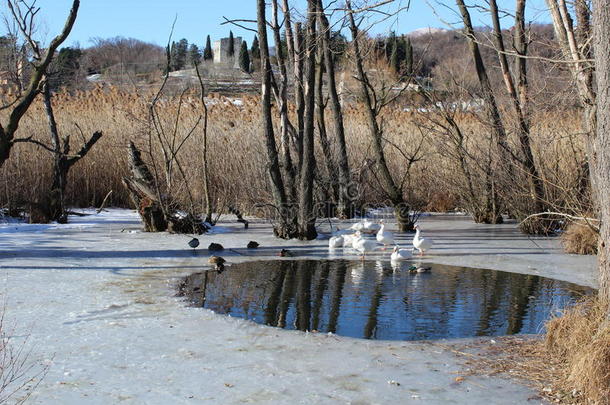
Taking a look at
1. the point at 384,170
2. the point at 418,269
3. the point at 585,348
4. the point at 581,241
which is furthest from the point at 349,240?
the point at 585,348

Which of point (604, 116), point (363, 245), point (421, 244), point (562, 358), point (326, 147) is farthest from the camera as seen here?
point (326, 147)

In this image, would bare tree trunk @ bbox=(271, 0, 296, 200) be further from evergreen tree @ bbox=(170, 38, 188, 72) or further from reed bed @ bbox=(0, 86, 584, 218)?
evergreen tree @ bbox=(170, 38, 188, 72)

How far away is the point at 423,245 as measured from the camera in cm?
1128

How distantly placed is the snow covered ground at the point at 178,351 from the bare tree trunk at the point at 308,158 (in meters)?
2.98

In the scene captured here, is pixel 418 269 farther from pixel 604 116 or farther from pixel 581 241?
pixel 604 116

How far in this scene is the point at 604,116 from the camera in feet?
17.6

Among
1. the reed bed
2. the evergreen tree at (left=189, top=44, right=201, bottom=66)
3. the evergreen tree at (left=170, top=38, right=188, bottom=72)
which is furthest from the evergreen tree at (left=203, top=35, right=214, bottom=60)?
the reed bed

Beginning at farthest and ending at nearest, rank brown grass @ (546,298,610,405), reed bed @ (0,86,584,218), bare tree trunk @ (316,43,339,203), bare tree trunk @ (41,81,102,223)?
bare tree trunk @ (316,43,339,203)
reed bed @ (0,86,584,218)
bare tree trunk @ (41,81,102,223)
brown grass @ (546,298,610,405)

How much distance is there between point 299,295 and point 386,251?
3.83m

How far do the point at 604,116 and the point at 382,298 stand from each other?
139 inches

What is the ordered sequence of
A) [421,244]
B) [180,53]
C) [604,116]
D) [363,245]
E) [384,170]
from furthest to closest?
[180,53] < [384,170] < [421,244] < [363,245] < [604,116]

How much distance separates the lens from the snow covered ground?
4953 mm

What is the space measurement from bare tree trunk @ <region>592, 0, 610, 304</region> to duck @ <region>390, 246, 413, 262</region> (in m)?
5.27

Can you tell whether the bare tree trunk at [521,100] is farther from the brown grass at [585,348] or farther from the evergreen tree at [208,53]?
the evergreen tree at [208,53]
